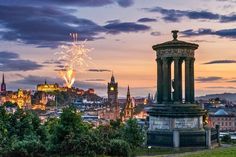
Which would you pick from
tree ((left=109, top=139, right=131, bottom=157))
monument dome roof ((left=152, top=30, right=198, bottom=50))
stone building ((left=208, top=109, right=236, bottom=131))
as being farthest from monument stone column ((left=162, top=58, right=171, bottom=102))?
stone building ((left=208, top=109, right=236, bottom=131))

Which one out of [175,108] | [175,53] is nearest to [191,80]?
[175,53]

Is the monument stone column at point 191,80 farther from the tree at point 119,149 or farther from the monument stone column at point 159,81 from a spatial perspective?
the tree at point 119,149

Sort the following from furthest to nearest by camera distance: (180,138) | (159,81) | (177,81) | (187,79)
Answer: (159,81) < (187,79) < (177,81) < (180,138)

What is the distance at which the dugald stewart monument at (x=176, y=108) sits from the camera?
48.4 m

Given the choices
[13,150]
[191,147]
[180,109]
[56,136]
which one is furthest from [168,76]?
[13,150]

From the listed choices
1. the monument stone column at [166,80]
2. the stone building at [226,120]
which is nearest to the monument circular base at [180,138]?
the monument stone column at [166,80]

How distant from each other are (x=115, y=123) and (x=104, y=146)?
40.9m

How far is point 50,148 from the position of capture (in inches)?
1398

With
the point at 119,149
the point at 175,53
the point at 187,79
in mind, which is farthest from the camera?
the point at 187,79

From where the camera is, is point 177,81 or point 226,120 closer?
point 177,81

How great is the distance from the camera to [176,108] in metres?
49.9

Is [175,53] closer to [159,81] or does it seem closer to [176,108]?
[159,81]

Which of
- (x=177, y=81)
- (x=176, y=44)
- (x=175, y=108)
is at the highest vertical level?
(x=176, y=44)

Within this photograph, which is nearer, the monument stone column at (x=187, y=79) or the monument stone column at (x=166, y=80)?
the monument stone column at (x=166, y=80)
